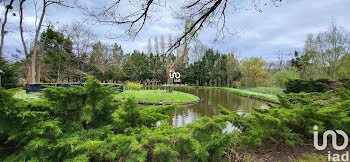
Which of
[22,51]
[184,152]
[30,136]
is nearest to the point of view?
[30,136]

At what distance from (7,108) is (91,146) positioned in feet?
2.27

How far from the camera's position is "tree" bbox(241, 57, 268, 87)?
70.5 ft

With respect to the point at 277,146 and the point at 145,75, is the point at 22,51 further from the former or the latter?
the point at 277,146

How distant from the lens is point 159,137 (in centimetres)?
128

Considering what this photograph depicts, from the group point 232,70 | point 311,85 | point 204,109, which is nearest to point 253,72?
point 232,70

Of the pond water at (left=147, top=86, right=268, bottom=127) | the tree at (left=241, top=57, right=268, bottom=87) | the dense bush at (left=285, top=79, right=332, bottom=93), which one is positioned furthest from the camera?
the tree at (left=241, top=57, right=268, bottom=87)

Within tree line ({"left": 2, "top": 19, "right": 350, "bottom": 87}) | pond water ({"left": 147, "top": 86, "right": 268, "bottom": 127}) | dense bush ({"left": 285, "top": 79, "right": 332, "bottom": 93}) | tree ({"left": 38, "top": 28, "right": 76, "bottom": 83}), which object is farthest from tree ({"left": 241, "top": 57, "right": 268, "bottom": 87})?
tree ({"left": 38, "top": 28, "right": 76, "bottom": 83})

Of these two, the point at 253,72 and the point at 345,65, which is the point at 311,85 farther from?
the point at 253,72

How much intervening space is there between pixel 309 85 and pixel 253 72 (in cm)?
1176

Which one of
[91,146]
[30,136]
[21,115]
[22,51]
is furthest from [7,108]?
[22,51]

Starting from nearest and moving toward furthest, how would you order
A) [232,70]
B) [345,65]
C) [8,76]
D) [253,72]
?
1. [8,76]
2. [345,65]
3. [253,72]
4. [232,70]

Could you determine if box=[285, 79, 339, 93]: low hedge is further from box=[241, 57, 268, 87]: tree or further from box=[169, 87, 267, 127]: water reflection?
box=[241, 57, 268, 87]: tree

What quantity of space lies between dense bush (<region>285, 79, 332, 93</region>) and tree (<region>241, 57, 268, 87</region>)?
944 centimetres

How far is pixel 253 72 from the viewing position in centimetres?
2228
